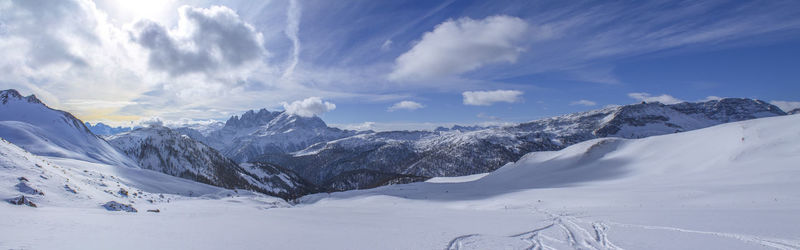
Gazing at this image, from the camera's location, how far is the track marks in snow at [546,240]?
13.2 m

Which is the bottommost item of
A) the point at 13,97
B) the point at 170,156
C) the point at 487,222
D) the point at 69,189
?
the point at 487,222

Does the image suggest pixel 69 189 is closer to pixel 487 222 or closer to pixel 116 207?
pixel 116 207

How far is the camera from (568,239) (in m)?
15.3

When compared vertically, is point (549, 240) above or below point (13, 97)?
below

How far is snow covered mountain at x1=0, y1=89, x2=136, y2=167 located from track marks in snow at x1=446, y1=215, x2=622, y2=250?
98.0 metres

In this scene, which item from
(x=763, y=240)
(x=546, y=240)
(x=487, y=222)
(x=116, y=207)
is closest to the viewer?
(x=763, y=240)

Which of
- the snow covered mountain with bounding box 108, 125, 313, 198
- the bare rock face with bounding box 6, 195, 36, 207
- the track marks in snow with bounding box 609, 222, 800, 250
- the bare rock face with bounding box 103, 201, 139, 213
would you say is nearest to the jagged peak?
the snow covered mountain with bounding box 108, 125, 313, 198

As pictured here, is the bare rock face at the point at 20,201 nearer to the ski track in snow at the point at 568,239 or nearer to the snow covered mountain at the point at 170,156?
the ski track in snow at the point at 568,239

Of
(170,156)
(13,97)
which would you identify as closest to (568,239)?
(13,97)

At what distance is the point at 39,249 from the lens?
843 cm

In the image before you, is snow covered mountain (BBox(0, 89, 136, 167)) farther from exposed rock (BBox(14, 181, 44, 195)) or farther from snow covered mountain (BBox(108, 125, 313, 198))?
exposed rock (BBox(14, 181, 44, 195))

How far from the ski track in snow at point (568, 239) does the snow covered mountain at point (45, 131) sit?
98160mm

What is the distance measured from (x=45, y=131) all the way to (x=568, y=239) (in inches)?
5253

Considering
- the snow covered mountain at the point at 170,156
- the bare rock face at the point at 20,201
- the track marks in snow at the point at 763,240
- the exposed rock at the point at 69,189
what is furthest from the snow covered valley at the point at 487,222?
the snow covered mountain at the point at 170,156
